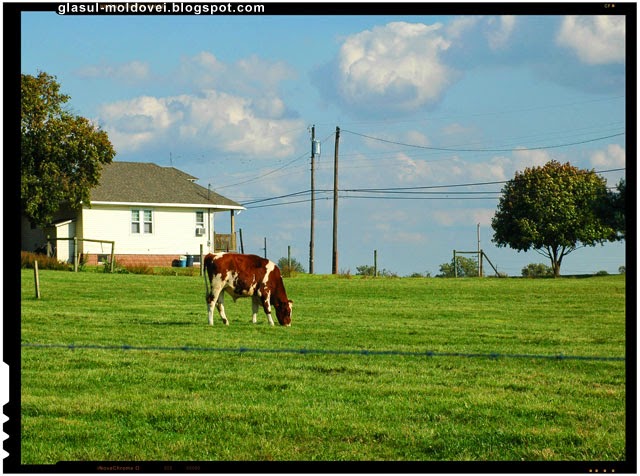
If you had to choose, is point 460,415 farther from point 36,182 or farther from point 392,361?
point 36,182

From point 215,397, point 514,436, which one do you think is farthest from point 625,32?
point 215,397

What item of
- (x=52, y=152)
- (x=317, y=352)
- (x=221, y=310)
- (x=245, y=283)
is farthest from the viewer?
(x=52, y=152)

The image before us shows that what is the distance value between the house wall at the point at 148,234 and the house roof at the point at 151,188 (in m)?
0.67

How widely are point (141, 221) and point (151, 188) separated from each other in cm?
250

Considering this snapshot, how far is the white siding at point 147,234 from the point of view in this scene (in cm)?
5394

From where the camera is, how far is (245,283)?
2023cm

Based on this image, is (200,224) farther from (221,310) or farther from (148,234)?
(221,310)

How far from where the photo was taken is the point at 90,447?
7.02 m

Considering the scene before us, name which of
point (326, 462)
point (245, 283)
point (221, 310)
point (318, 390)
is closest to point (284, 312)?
point (245, 283)

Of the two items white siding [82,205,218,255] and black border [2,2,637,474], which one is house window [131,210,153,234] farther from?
black border [2,2,637,474]

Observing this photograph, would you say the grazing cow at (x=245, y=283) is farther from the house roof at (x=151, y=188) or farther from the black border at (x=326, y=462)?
the house roof at (x=151, y=188)

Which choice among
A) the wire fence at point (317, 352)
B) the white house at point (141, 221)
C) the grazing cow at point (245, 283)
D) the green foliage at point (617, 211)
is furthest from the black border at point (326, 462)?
the white house at point (141, 221)

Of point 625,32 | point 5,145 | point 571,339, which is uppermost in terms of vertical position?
point 625,32

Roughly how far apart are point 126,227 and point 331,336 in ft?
130
